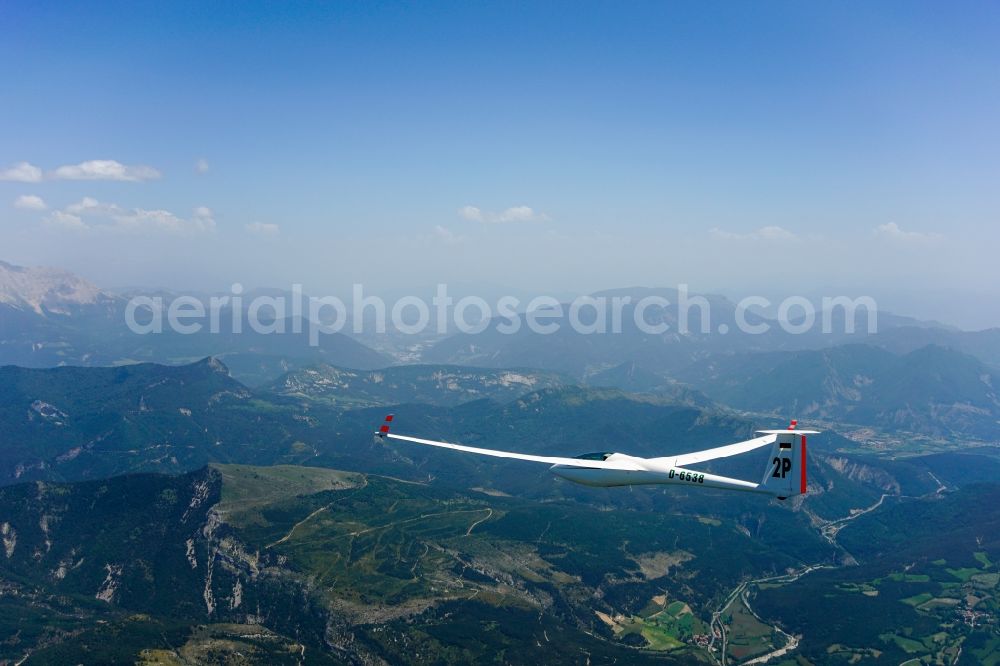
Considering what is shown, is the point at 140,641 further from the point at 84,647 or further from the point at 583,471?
the point at 583,471

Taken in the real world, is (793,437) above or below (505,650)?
above

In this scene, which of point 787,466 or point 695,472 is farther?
point 695,472

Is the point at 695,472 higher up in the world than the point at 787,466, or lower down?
lower down

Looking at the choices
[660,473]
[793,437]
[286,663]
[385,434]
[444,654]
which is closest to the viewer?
[793,437]

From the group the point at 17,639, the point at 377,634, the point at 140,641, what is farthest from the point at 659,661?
the point at 17,639

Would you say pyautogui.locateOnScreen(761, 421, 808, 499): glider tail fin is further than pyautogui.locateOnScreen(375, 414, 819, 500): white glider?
No
